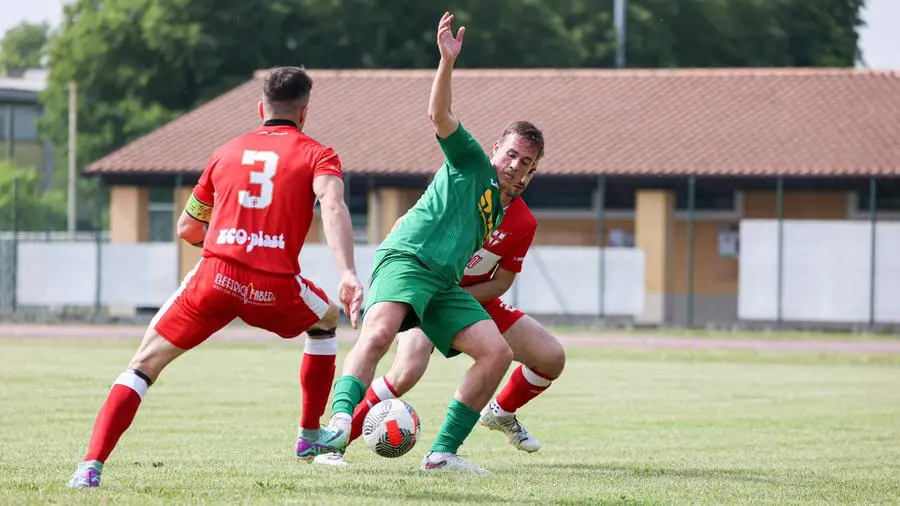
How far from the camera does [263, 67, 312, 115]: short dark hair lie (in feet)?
26.9

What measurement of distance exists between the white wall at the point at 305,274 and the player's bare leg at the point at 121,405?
91.8 feet

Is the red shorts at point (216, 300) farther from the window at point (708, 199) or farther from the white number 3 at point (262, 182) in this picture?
the window at point (708, 199)

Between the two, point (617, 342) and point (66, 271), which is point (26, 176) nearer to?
point (66, 271)

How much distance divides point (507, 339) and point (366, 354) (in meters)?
1.86

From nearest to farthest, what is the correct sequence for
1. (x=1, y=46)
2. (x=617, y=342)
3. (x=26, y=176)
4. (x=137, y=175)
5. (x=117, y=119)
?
1. (x=617, y=342)
2. (x=137, y=175)
3. (x=117, y=119)
4. (x=26, y=176)
5. (x=1, y=46)

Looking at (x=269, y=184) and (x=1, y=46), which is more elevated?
Answer: (x=1, y=46)

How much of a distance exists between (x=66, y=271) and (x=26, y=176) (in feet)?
88.5

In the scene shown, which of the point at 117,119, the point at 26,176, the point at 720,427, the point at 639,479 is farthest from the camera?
the point at 26,176

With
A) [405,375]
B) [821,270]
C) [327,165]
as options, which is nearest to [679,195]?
[821,270]

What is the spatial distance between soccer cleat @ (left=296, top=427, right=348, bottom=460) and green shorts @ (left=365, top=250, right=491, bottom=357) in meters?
0.75

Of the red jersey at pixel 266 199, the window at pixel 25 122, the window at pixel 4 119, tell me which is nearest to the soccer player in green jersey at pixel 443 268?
the red jersey at pixel 266 199

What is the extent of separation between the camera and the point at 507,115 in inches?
1651

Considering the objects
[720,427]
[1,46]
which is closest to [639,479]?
[720,427]

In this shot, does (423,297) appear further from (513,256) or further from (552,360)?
(552,360)
